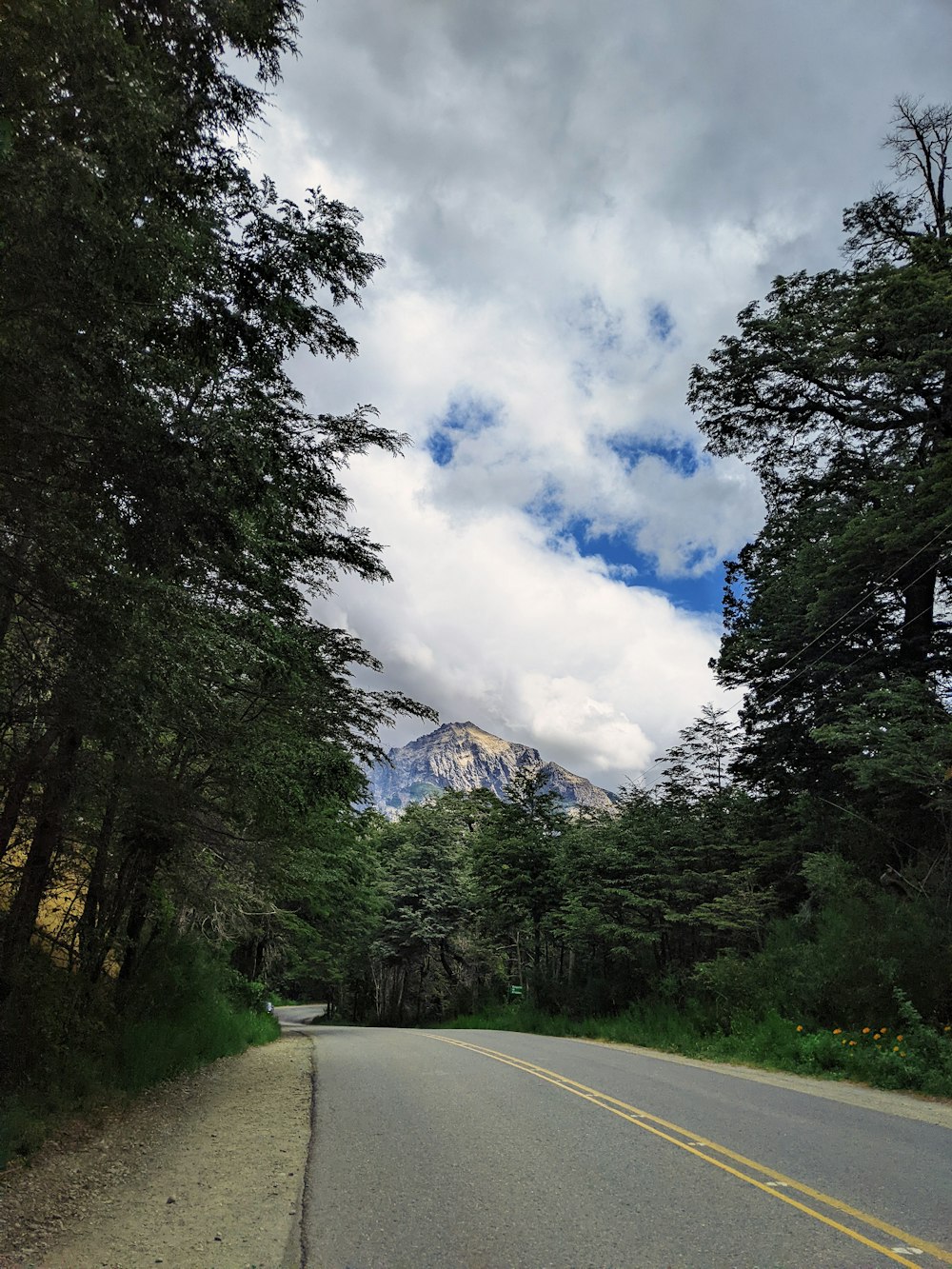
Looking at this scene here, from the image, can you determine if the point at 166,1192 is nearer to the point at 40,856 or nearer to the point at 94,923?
the point at 40,856

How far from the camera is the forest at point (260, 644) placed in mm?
4605

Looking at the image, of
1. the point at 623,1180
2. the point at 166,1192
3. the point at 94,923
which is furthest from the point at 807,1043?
the point at 94,923

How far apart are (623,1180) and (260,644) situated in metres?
5.31

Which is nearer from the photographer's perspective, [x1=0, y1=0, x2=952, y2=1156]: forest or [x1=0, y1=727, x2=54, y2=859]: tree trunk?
[x1=0, y1=0, x2=952, y2=1156]: forest

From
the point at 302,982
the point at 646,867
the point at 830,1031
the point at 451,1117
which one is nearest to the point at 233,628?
the point at 451,1117

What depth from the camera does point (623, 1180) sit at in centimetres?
541

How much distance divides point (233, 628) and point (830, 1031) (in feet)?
39.3

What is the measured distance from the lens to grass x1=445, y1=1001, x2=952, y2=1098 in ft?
33.2

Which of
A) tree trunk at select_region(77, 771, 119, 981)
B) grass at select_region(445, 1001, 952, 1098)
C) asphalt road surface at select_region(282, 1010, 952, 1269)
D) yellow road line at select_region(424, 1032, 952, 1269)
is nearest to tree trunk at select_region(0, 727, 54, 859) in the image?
tree trunk at select_region(77, 771, 119, 981)

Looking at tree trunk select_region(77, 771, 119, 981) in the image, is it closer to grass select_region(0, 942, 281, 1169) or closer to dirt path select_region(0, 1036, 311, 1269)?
grass select_region(0, 942, 281, 1169)

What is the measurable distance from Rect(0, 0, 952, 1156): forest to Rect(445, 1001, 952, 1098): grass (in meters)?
0.08

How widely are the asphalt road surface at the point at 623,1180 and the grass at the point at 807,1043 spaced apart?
3.44ft

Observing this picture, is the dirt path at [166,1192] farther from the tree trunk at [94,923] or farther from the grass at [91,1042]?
the tree trunk at [94,923]

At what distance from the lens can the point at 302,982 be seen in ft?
231
